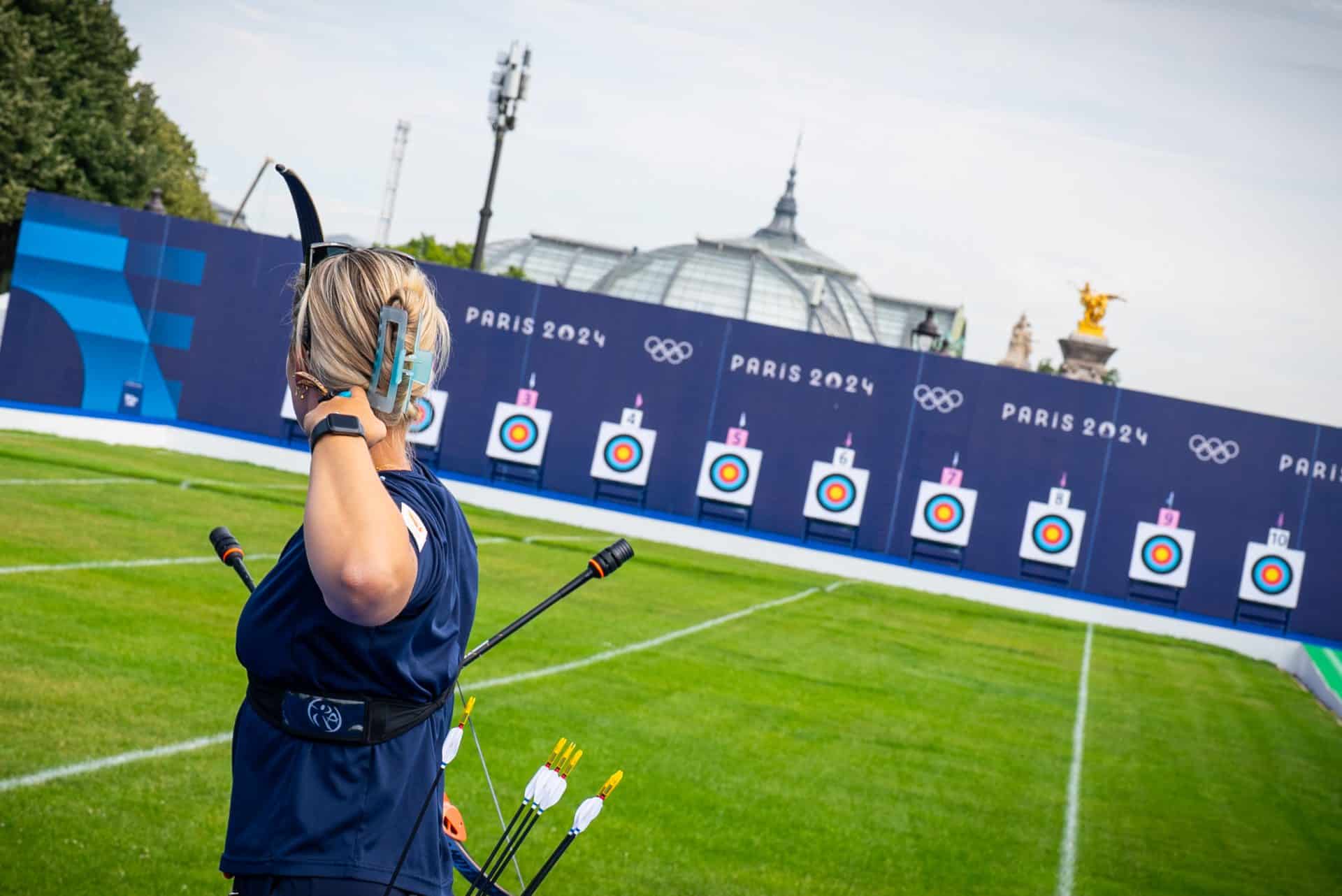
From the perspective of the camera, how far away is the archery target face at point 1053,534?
1712 centimetres

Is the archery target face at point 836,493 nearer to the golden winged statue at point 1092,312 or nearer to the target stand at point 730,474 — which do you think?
the target stand at point 730,474

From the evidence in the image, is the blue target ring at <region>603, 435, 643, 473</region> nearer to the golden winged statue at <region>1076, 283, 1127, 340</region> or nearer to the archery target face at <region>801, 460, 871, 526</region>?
the archery target face at <region>801, 460, 871, 526</region>

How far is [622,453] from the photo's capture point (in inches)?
705

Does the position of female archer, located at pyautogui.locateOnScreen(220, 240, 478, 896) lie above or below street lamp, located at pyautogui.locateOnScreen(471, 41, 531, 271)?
below

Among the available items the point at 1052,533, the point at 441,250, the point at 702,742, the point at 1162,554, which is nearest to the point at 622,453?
the point at 1052,533

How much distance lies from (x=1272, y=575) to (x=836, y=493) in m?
4.91

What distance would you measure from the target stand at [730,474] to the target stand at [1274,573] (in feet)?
18.2

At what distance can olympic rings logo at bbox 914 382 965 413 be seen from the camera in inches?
681

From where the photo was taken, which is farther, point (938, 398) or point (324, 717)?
point (938, 398)

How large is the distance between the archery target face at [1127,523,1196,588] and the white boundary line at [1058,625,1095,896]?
7.25m

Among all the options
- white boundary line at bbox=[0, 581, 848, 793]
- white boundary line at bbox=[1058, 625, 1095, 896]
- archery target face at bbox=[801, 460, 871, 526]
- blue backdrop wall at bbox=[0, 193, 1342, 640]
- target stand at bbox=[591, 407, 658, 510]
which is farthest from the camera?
target stand at bbox=[591, 407, 658, 510]

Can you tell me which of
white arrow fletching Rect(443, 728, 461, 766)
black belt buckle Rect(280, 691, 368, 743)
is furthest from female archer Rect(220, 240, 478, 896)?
white arrow fletching Rect(443, 728, 461, 766)

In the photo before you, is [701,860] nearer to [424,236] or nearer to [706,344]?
[706,344]

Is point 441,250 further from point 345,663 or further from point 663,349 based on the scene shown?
point 345,663
